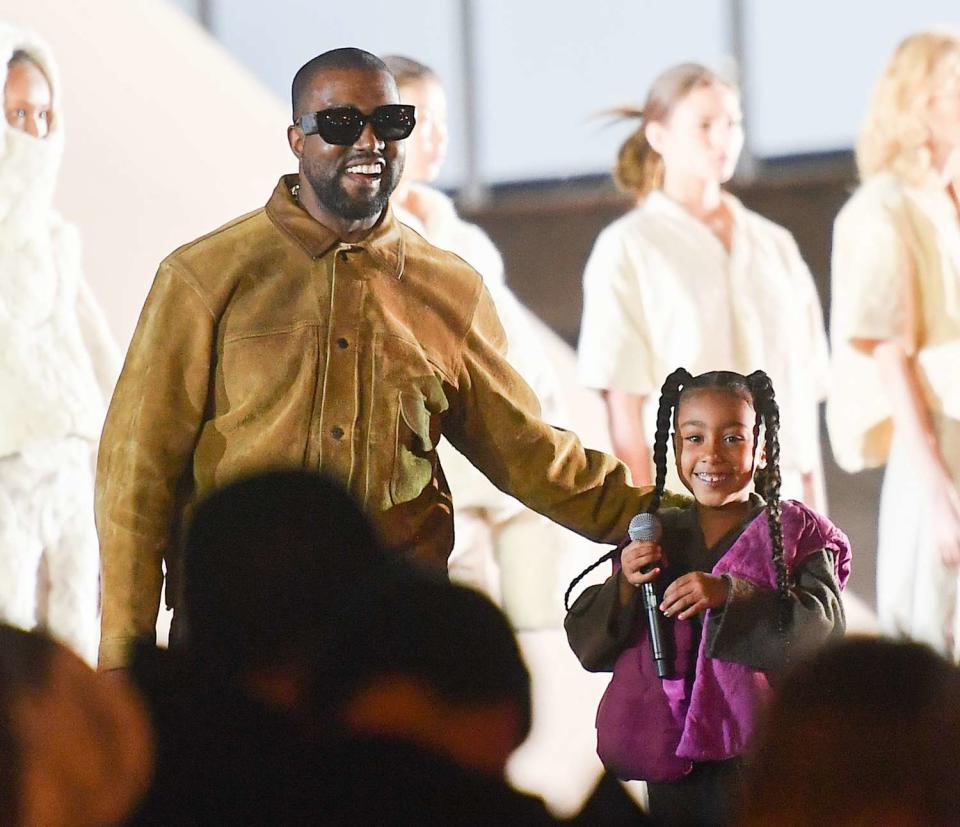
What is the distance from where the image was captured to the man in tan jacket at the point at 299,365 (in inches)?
103

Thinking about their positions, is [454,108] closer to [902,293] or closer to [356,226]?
[902,293]

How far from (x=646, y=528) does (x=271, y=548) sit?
1.66 feet

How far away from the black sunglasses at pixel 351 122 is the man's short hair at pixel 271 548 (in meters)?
0.47

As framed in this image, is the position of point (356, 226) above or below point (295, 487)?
above

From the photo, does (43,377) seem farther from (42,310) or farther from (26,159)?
(26,159)

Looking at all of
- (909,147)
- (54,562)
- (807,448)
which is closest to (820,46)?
(909,147)

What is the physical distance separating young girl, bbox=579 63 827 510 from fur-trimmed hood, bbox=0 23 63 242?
4.23 ft

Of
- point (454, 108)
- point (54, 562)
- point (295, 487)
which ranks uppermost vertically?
point (454, 108)

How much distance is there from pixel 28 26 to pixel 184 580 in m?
2.13

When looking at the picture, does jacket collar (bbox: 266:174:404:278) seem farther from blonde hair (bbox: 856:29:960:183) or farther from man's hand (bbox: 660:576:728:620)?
blonde hair (bbox: 856:29:960:183)

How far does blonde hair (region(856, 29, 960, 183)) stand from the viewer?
452cm

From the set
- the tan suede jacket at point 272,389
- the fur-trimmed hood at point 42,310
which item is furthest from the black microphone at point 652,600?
the fur-trimmed hood at point 42,310

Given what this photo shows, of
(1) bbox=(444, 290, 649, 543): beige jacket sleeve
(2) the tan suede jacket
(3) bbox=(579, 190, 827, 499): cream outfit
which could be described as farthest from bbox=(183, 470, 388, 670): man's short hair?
(3) bbox=(579, 190, 827, 499): cream outfit

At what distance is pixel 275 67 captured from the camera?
479 centimetres
